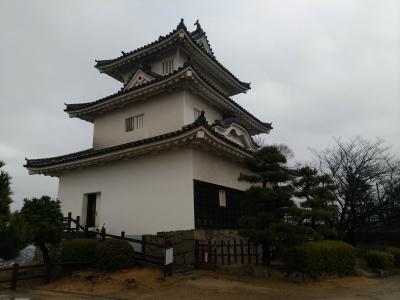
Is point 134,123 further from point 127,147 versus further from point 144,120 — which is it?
point 127,147

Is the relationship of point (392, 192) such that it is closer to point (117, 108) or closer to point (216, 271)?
point (216, 271)

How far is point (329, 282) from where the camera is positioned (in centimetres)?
1171

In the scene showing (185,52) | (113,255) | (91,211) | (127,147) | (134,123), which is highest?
(185,52)

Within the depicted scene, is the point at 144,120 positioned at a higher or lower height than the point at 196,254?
higher

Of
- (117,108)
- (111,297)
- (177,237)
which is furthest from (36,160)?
(111,297)

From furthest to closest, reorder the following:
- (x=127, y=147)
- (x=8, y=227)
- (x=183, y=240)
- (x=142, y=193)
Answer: (x=142, y=193)
(x=127, y=147)
(x=183, y=240)
(x=8, y=227)

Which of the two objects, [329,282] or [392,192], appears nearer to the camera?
[329,282]

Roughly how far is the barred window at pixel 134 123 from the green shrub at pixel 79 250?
6521 mm

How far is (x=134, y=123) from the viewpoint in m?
17.5

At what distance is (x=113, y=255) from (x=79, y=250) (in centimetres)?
164

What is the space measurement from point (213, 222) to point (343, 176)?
13558 millimetres

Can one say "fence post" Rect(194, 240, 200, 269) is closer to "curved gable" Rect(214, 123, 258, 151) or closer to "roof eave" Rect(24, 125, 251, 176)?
"roof eave" Rect(24, 125, 251, 176)

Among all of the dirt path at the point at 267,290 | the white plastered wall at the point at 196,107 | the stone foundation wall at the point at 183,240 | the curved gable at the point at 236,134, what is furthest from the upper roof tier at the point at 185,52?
the dirt path at the point at 267,290

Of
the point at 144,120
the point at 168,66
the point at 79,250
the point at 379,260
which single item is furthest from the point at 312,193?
the point at 168,66
